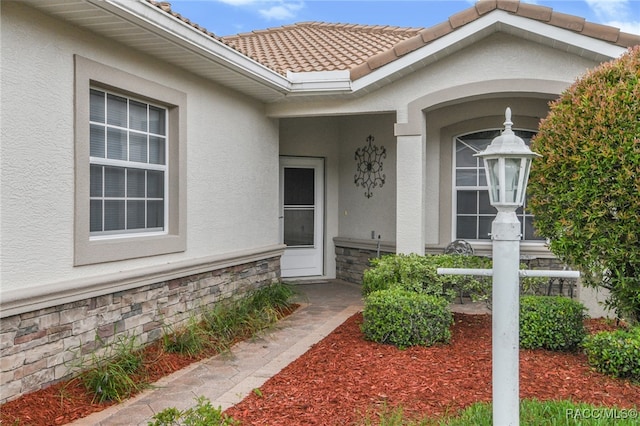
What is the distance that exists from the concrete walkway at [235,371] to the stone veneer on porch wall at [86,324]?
0.69 meters

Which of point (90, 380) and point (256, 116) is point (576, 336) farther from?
point (256, 116)

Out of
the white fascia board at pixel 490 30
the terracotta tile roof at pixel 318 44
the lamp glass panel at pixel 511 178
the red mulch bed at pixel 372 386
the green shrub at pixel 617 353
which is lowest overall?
the red mulch bed at pixel 372 386

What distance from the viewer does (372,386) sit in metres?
4.56

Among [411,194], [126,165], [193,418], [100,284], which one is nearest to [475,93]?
[411,194]

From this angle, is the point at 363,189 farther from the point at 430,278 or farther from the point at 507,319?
the point at 507,319

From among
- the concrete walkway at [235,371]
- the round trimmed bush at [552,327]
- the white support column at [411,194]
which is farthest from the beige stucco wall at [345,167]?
the round trimmed bush at [552,327]

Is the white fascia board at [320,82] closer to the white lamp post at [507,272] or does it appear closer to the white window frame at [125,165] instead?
the white window frame at [125,165]

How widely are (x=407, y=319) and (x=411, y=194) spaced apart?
2606 mm

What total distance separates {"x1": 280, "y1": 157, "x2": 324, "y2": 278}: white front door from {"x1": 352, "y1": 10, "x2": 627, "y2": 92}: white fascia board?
3165 millimetres

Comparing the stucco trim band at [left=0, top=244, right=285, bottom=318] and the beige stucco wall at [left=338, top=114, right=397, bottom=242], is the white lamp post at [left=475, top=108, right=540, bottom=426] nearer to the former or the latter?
the stucco trim band at [left=0, top=244, right=285, bottom=318]

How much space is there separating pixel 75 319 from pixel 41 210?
1.08 metres

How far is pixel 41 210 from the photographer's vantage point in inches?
178

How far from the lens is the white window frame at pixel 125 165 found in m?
4.90

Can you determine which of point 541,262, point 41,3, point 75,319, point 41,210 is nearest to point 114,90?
point 41,3
